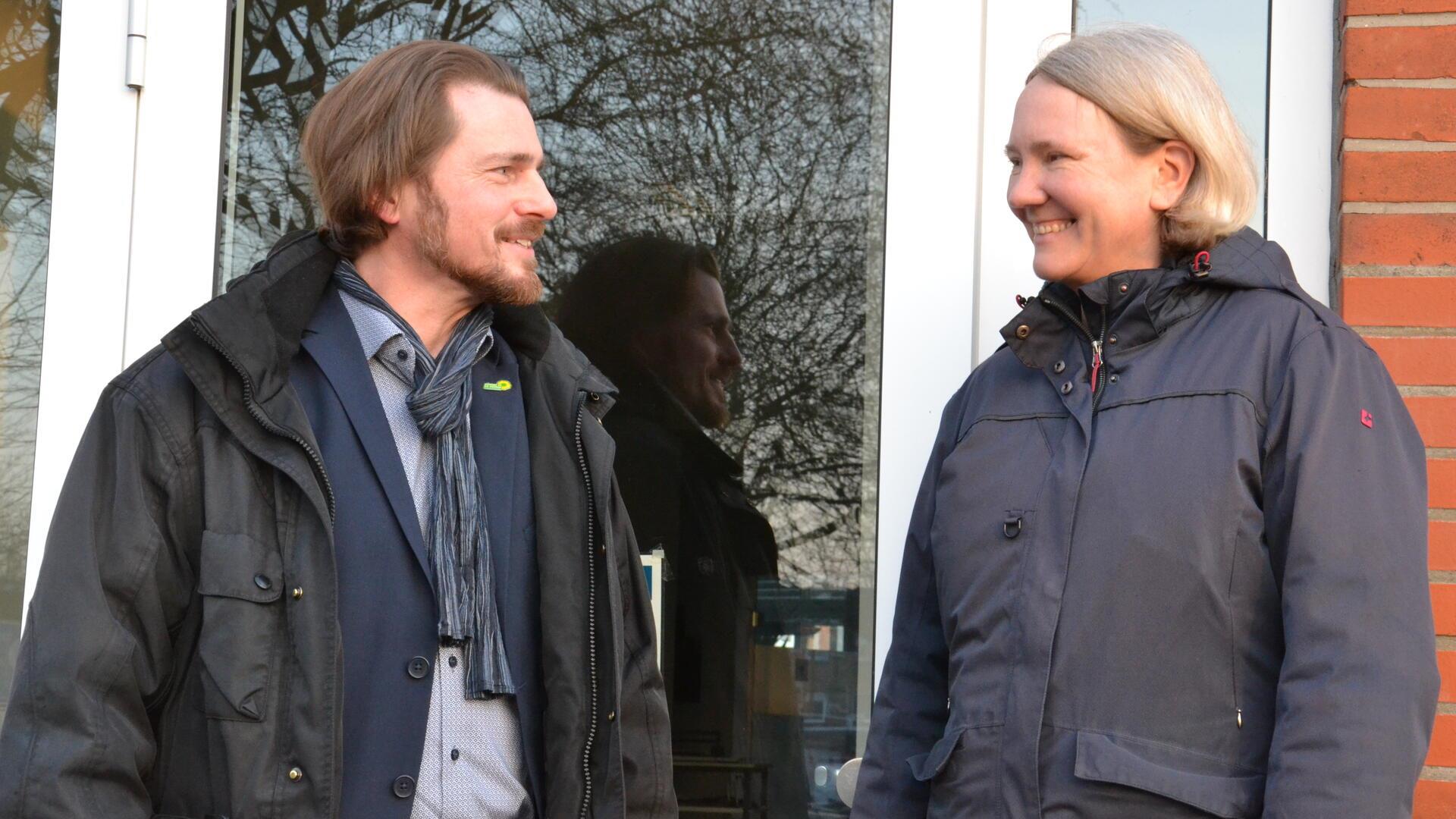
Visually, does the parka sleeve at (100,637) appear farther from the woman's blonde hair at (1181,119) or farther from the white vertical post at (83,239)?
the woman's blonde hair at (1181,119)

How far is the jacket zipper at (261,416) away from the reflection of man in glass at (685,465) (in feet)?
3.18

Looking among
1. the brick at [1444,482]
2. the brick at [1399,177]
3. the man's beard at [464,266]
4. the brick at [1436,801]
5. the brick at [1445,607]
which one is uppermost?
the brick at [1399,177]

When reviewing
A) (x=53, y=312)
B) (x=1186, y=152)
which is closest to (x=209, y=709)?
(x=53, y=312)

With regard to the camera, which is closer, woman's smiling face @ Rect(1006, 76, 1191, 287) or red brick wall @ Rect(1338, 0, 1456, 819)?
woman's smiling face @ Rect(1006, 76, 1191, 287)

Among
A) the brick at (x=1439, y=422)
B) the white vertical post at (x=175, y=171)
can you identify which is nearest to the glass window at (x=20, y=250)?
the white vertical post at (x=175, y=171)

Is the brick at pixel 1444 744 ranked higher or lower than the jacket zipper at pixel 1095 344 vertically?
lower

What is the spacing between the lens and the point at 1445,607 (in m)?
2.50

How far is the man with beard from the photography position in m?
2.08

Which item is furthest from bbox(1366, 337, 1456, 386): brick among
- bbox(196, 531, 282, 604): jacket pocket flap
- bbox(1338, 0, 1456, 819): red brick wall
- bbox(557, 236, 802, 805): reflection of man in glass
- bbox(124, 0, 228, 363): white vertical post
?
bbox(124, 0, 228, 363): white vertical post

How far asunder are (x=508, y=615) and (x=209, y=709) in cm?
48

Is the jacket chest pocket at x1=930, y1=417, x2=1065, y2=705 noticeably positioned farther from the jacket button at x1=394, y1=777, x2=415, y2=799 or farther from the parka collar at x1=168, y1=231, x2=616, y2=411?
the jacket button at x1=394, y1=777, x2=415, y2=799

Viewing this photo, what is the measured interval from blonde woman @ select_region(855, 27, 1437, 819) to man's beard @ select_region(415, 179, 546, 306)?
29.8 inches

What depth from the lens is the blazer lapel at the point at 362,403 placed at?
2.29 m

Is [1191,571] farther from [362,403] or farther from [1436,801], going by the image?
[362,403]
